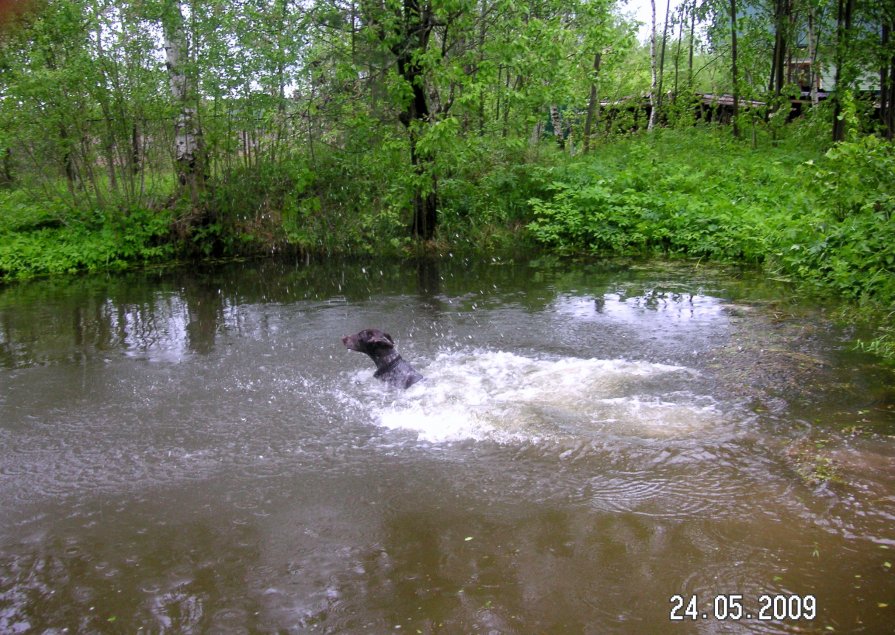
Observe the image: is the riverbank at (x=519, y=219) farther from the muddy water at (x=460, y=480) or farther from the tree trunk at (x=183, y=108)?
the muddy water at (x=460, y=480)

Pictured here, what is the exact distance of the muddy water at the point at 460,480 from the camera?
383 cm

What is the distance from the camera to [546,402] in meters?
6.56

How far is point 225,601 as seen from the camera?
3928mm

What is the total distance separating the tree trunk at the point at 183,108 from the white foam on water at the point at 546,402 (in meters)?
10.1

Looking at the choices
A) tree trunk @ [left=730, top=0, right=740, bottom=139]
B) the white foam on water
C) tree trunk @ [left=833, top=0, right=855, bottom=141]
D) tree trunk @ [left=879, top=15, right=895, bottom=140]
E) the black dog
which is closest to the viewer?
the white foam on water

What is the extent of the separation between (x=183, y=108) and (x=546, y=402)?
462 inches

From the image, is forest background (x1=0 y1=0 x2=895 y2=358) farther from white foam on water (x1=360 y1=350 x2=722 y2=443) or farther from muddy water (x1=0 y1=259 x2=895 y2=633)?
white foam on water (x1=360 y1=350 x2=722 y2=443)

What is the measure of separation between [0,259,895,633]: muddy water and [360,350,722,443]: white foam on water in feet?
0.10

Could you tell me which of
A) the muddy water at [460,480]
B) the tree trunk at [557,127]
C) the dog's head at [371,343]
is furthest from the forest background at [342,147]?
the dog's head at [371,343]

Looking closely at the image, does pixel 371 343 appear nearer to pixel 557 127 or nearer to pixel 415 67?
pixel 415 67

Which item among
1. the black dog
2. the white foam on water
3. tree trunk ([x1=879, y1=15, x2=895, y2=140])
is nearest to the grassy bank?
tree trunk ([x1=879, y1=15, x2=895, y2=140])

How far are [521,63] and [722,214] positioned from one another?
Result: 179 inches

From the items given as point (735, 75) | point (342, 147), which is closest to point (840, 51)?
point (735, 75)

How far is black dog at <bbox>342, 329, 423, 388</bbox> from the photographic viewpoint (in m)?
7.14
